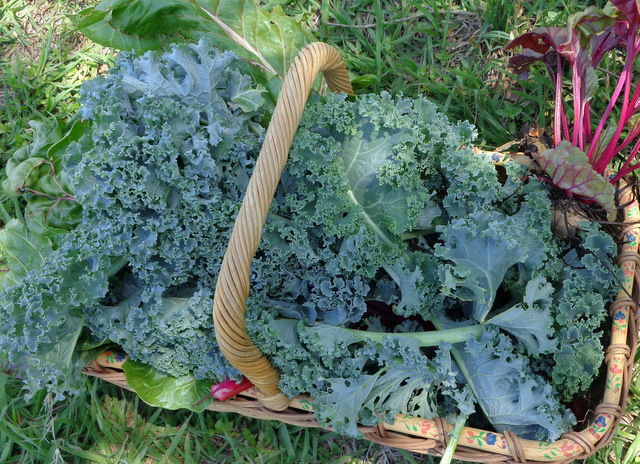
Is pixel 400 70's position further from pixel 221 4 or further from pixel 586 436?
pixel 586 436

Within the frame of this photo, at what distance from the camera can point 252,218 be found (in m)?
1.83

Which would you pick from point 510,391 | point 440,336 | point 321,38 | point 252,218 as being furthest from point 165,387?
point 321,38

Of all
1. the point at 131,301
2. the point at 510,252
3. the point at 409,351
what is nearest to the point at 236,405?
the point at 131,301

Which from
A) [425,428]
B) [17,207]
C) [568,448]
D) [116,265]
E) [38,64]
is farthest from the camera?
[38,64]

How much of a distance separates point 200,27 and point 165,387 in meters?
1.76

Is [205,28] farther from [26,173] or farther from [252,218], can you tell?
[252,218]

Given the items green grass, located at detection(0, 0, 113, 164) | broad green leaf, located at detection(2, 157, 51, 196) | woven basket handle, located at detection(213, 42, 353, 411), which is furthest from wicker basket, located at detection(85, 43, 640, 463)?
green grass, located at detection(0, 0, 113, 164)

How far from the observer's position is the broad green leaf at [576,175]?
2.26 meters

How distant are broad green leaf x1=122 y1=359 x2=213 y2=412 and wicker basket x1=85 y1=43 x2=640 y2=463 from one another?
0.29 ft

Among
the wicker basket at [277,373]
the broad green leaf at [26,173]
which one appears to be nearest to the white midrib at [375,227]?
the wicker basket at [277,373]

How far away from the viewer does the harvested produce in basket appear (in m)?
2.15

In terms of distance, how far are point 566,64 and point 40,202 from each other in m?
2.78

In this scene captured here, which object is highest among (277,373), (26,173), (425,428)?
(26,173)

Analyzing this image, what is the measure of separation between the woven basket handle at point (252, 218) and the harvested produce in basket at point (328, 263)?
280 mm
